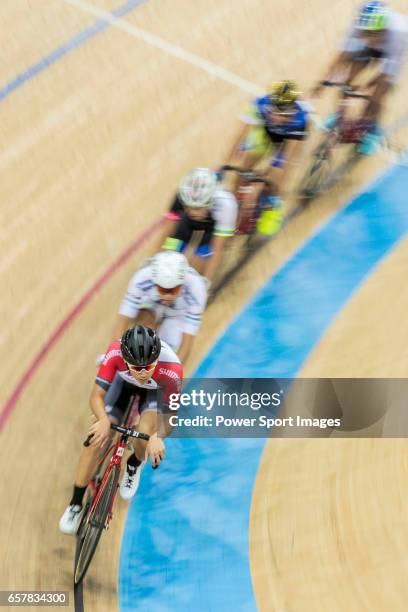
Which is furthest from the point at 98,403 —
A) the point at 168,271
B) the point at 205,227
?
the point at 205,227

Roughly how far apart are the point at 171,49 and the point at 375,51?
225 cm

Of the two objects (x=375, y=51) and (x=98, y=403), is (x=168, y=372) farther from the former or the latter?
(x=375, y=51)

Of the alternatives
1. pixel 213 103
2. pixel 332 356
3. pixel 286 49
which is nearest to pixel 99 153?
pixel 213 103

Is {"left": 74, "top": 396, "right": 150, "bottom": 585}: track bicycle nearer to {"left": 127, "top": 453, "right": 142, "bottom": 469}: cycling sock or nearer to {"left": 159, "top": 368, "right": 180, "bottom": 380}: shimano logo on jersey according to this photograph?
{"left": 127, "top": 453, "right": 142, "bottom": 469}: cycling sock

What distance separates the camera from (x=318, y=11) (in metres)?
8.56

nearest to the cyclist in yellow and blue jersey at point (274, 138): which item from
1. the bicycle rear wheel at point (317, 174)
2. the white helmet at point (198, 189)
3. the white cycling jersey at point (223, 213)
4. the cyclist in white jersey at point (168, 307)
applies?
the bicycle rear wheel at point (317, 174)

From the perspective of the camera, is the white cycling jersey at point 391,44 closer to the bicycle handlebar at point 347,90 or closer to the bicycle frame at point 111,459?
the bicycle handlebar at point 347,90

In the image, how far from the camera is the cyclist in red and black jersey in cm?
434

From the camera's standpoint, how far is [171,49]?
8.23 metres

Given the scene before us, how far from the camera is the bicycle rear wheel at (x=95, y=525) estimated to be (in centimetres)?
475

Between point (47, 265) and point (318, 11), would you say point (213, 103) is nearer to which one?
point (318, 11)

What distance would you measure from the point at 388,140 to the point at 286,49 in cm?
149

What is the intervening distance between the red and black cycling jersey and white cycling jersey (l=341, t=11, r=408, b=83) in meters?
3.38

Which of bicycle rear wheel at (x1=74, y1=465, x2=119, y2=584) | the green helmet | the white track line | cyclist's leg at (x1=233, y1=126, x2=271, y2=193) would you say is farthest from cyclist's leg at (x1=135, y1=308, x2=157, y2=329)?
the white track line
